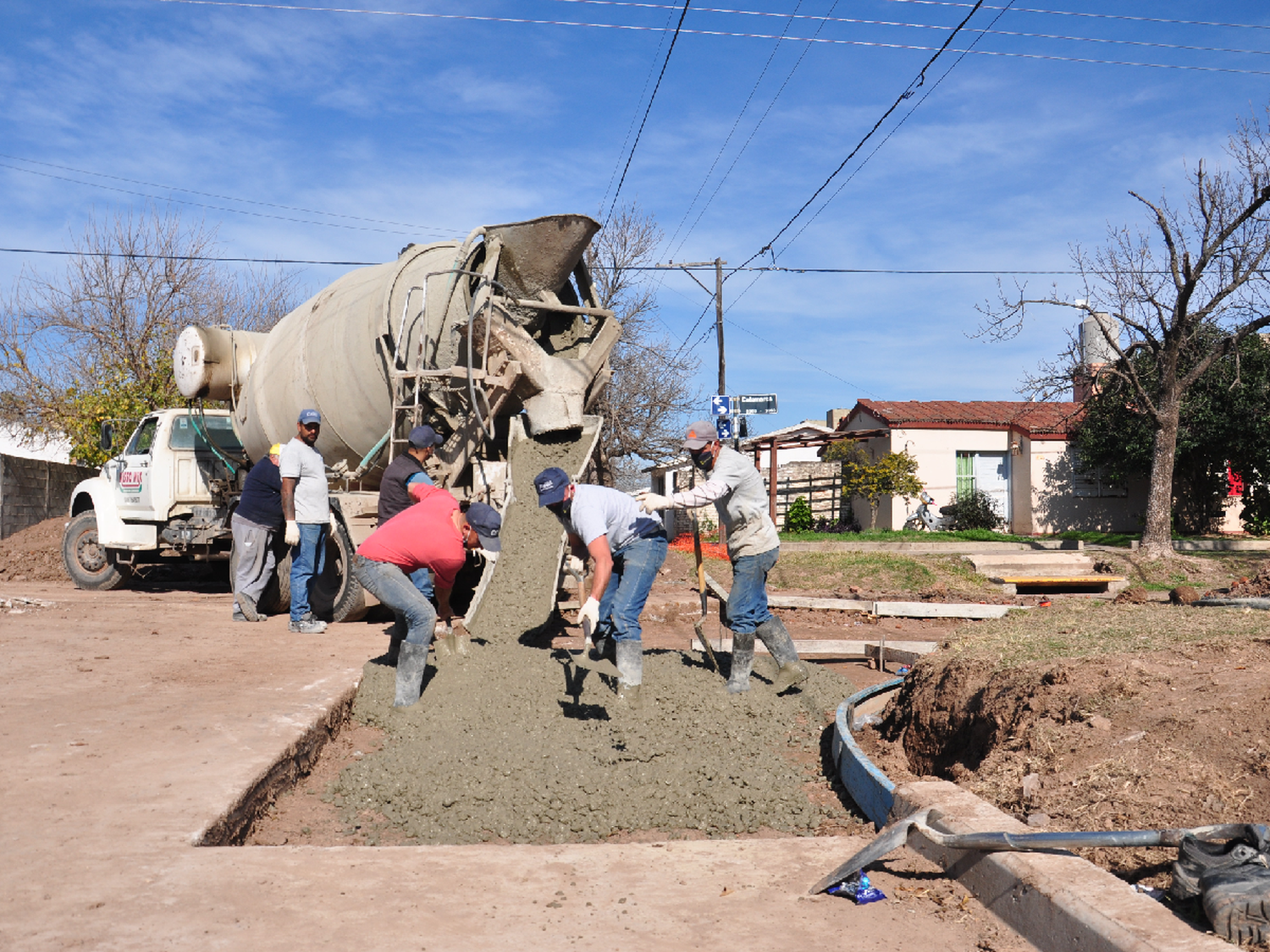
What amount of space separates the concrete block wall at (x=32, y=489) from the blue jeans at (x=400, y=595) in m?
15.9

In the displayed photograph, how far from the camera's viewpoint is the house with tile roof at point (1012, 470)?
80.2 ft

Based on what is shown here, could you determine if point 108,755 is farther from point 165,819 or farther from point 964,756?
point 964,756

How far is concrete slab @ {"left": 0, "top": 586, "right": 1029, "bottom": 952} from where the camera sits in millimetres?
2881

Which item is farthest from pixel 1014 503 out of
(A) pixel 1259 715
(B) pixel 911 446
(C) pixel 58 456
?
(C) pixel 58 456

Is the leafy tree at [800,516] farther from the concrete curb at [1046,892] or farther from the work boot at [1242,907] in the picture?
the work boot at [1242,907]

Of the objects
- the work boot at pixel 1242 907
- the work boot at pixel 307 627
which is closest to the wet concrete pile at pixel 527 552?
the work boot at pixel 307 627

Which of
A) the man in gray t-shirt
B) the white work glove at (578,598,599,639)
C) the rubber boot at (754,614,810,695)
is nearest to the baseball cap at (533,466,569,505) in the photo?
the man in gray t-shirt

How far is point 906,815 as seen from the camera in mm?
3824

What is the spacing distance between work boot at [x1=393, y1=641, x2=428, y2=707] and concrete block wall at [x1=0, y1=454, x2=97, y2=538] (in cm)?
1593

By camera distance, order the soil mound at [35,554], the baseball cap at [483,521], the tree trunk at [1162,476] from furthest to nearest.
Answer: the tree trunk at [1162,476], the soil mound at [35,554], the baseball cap at [483,521]

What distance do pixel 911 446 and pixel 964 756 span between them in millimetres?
20557

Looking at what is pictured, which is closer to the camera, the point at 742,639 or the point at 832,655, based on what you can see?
the point at 742,639

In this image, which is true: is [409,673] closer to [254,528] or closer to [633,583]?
[633,583]

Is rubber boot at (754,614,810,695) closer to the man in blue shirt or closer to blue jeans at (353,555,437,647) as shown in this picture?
blue jeans at (353,555,437,647)
